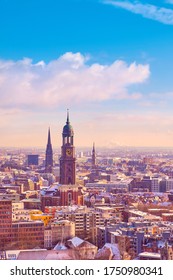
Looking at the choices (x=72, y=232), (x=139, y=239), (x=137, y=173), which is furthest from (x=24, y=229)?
(x=137, y=173)

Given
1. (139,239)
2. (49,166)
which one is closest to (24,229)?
(139,239)

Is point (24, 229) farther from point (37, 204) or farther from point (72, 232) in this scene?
point (37, 204)

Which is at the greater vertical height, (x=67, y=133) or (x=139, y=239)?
A: (x=67, y=133)

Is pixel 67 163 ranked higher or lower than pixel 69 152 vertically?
lower

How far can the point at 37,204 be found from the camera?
9242mm

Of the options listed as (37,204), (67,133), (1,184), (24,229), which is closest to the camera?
(24,229)

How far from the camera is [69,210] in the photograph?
7758 millimetres

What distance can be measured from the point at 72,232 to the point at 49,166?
15.3 feet

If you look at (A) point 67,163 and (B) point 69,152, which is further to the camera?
(A) point 67,163
